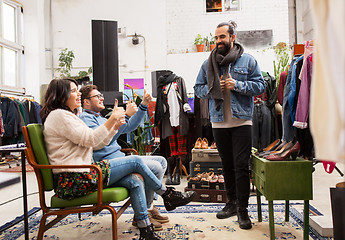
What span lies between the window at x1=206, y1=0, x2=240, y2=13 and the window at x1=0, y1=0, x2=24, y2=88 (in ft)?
18.6

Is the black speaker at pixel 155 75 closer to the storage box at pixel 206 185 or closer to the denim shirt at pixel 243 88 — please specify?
the storage box at pixel 206 185

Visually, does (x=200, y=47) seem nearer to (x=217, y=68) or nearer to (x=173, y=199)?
(x=217, y=68)

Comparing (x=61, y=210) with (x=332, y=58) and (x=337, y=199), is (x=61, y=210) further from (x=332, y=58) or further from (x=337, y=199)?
(x=332, y=58)

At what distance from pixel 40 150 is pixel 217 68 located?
1592 mm

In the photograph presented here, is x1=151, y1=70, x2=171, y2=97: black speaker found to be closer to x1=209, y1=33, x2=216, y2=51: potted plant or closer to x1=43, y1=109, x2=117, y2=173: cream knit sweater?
x1=43, y1=109, x2=117, y2=173: cream knit sweater

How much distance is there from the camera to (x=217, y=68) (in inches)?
108

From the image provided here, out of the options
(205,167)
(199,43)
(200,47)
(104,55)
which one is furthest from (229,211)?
(199,43)

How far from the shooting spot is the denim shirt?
2.58 meters

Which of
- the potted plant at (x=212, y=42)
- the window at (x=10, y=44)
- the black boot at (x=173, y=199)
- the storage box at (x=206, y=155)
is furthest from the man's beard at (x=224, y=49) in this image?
the window at (x=10, y=44)

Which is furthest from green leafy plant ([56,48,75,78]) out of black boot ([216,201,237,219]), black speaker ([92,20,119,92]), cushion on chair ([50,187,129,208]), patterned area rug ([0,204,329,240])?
cushion on chair ([50,187,129,208])

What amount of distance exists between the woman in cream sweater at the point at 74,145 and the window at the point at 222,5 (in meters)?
8.28

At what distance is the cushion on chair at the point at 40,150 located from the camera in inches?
77.3

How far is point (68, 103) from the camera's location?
218 centimetres

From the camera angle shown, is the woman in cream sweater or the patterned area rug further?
the patterned area rug
